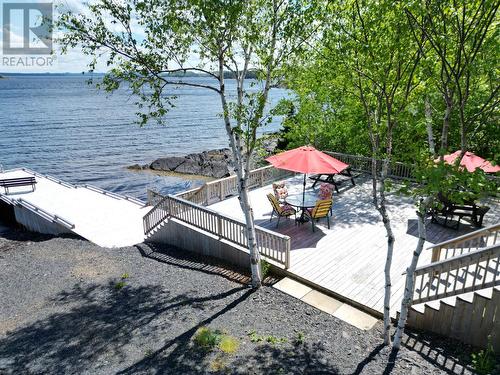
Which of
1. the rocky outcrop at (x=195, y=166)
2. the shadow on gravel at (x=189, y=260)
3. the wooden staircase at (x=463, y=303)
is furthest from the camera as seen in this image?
the rocky outcrop at (x=195, y=166)

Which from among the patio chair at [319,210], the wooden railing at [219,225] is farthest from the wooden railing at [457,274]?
the patio chair at [319,210]

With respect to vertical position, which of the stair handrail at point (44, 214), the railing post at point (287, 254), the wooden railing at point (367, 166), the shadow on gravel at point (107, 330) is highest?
the wooden railing at point (367, 166)

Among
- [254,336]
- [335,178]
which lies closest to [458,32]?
[254,336]

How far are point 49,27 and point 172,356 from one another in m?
6.55

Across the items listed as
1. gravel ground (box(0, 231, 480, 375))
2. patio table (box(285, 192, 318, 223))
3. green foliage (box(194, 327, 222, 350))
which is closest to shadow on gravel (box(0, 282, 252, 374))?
gravel ground (box(0, 231, 480, 375))

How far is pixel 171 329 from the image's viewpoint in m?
6.95

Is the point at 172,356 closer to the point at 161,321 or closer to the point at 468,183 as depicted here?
the point at 161,321

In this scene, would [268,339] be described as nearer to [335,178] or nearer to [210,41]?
[210,41]

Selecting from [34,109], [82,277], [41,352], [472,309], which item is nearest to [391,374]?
[472,309]

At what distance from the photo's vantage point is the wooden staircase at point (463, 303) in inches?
222

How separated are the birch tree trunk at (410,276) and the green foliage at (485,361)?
112 cm

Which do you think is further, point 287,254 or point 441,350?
point 287,254

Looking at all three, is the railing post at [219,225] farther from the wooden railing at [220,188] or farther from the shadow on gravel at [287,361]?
the shadow on gravel at [287,361]

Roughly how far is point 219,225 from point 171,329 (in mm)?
3389
